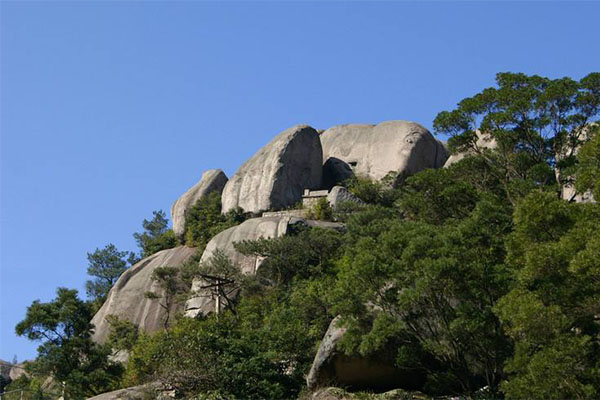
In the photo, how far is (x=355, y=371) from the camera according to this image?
2153 centimetres

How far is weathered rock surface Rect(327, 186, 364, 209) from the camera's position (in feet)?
137

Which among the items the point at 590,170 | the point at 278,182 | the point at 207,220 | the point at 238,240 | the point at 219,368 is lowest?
the point at 219,368

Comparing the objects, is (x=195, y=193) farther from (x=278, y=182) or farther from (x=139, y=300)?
(x=139, y=300)

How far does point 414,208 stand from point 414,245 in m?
11.1

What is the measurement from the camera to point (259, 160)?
4616cm

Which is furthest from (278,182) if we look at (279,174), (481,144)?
(481,144)

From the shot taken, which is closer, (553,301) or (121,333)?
(553,301)

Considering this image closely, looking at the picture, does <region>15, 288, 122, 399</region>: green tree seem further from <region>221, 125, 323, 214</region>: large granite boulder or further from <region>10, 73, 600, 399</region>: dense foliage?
<region>221, 125, 323, 214</region>: large granite boulder

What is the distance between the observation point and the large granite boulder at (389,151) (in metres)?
46.2

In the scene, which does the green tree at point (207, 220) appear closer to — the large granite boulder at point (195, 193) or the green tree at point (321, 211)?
the large granite boulder at point (195, 193)

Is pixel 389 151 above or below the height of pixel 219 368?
above

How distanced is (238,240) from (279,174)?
22.2 ft

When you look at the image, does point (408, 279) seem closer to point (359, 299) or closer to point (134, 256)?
point (359, 299)

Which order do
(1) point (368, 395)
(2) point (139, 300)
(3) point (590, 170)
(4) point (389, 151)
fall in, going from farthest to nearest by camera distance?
(4) point (389, 151), (2) point (139, 300), (1) point (368, 395), (3) point (590, 170)
